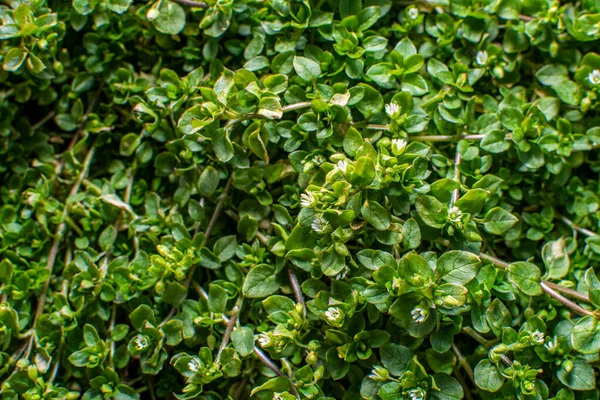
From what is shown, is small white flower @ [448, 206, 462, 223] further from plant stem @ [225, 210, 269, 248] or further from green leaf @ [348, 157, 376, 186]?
plant stem @ [225, 210, 269, 248]

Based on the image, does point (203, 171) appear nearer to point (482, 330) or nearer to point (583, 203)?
point (482, 330)

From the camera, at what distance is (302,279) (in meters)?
1.43

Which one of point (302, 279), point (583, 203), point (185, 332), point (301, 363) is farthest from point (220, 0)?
point (583, 203)

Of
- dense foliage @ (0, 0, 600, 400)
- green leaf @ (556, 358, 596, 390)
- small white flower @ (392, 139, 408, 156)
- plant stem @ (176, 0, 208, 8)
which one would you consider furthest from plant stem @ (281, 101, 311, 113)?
green leaf @ (556, 358, 596, 390)

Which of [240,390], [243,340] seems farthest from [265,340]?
[240,390]

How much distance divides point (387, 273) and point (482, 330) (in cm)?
26

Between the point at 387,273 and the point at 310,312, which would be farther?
the point at 310,312

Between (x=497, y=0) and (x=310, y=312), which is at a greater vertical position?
(x=497, y=0)

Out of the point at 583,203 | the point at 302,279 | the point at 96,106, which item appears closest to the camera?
the point at 302,279

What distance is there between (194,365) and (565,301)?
0.89m

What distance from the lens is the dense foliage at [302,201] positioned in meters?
1.28

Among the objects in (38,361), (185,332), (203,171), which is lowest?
(38,361)

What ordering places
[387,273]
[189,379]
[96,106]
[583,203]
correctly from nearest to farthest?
[387,273]
[189,379]
[583,203]
[96,106]

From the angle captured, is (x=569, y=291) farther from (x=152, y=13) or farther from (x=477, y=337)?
(x=152, y=13)
